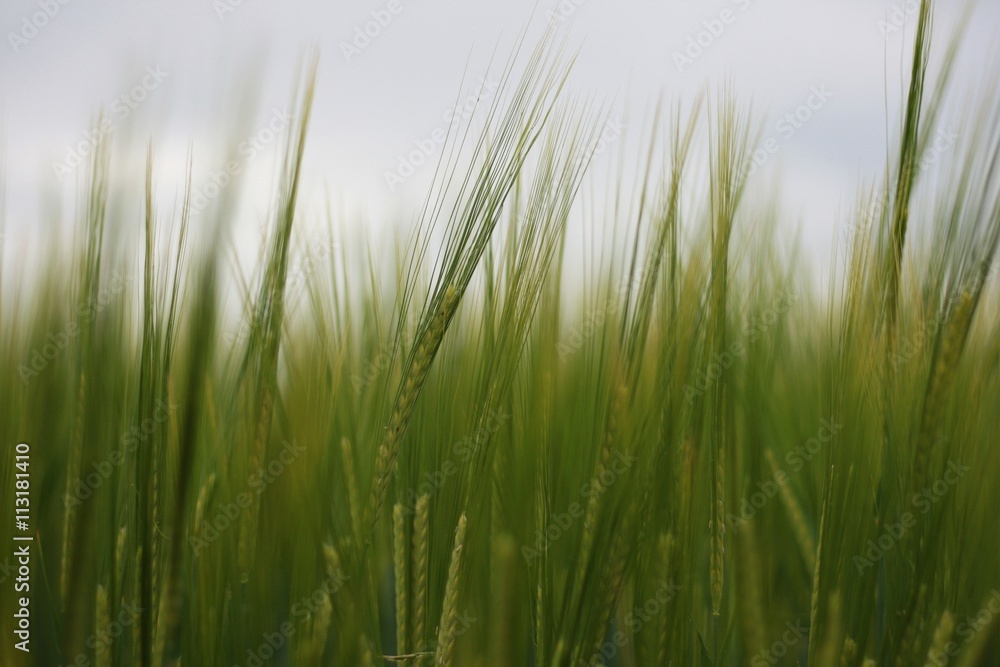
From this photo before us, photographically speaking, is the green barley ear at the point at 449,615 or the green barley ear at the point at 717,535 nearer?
the green barley ear at the point at 449,615

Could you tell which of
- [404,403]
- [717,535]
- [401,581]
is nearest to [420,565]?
[401,581]

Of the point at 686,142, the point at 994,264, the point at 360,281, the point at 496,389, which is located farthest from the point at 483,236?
the point at 994,264

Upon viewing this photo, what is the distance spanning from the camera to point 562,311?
950mm

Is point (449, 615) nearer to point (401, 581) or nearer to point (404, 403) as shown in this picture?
point (401, 581)

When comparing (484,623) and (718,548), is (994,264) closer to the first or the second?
(718,548)

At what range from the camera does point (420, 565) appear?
76cm

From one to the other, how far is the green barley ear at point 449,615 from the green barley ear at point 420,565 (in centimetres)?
5

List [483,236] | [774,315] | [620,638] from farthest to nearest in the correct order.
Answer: [774,315] < [620,638] < [483,236]

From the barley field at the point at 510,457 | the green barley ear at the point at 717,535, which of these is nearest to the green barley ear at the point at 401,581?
the barley field at the point at 510,457

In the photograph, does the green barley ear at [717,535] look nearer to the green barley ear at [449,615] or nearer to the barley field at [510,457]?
the barley field at [510,457]

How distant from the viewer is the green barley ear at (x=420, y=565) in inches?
29.4

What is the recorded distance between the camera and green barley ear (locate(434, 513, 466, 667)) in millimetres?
682

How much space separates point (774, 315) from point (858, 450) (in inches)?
14.4

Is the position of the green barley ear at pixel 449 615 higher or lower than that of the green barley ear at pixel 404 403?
lower
